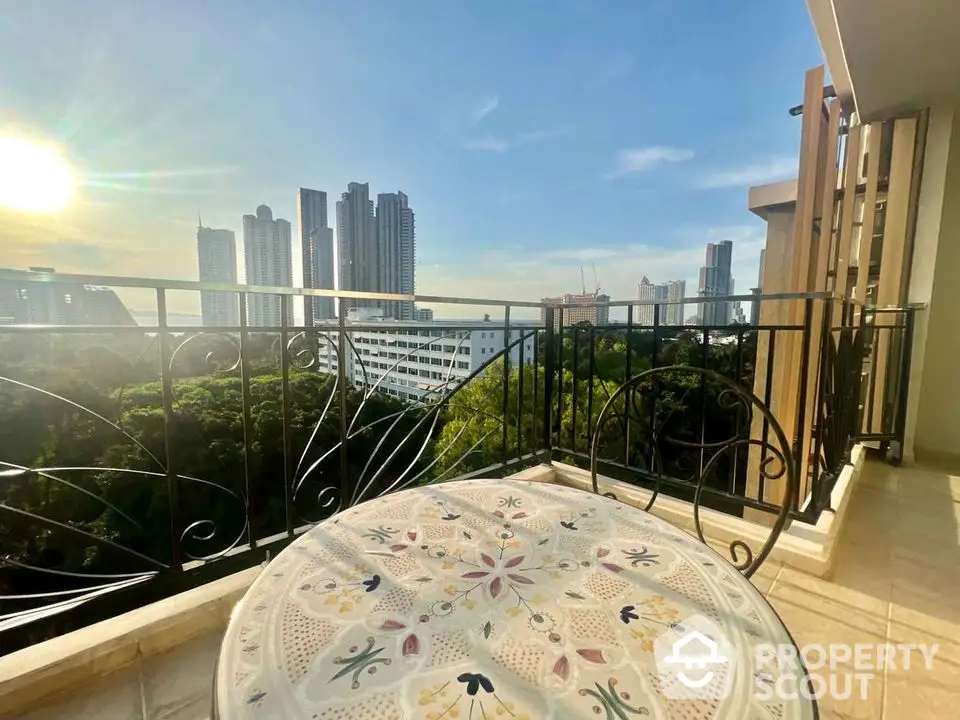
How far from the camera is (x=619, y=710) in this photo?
1.55ft

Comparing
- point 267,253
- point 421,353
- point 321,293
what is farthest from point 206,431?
point 321,293

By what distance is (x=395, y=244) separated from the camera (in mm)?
9461

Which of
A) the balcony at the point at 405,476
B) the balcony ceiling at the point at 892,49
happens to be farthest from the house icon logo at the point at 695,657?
the balcony ceiling at the point at 892,49

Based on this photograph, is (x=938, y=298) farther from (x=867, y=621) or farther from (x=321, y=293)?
(x=321, y=293)

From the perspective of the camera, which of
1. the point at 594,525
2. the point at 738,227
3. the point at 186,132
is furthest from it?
the point at 738,227

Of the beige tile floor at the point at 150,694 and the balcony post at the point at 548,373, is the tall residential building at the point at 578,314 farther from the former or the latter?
the beige tile floor at the point at 150,694

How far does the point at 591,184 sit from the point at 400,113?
24.2ft

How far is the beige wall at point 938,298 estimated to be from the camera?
113 inches

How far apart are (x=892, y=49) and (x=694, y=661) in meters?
3.75

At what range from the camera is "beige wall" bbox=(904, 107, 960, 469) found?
2.88 meters

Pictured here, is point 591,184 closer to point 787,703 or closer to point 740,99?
point 740,99

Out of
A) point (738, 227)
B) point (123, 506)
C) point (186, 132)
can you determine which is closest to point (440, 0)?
point (186, 132)

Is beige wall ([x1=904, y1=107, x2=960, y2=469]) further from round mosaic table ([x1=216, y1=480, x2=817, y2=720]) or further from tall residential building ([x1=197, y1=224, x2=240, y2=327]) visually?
tall residential building ([x1=197, y1=224, x2=240, y2=327])

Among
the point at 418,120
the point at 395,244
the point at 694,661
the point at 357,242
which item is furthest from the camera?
the point at 418,120
